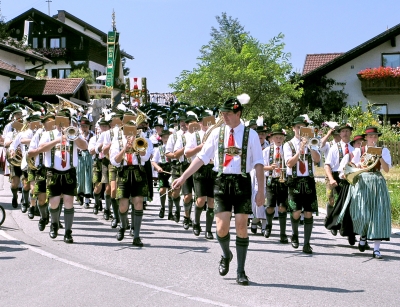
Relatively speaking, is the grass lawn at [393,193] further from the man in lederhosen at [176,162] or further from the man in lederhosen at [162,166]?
the man in lederhosen at [176,162]

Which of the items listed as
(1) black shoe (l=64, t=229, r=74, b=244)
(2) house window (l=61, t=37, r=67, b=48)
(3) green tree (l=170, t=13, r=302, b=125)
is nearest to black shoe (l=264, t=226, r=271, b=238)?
(1) black shoe (l=64, t=229, r=74, b=244)

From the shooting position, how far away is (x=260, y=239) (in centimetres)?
1183

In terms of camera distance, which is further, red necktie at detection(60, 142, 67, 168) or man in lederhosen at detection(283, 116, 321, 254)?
red necktie at detection(60, 142, 67, 168)

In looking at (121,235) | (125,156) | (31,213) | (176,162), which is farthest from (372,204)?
(31,213)

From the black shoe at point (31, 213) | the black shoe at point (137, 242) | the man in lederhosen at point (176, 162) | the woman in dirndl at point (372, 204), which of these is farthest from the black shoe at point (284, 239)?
the black shoe at point (31, 213)

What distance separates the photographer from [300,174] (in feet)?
35.0

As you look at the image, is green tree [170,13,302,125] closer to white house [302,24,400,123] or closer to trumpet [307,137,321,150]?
white house [302,24,400,123]

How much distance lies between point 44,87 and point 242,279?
41.6 meters

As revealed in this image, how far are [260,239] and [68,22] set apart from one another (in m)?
70.3

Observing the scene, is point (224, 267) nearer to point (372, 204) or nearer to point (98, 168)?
point (372, 204)

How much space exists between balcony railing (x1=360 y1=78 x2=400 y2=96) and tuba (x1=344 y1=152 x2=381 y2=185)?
30689mm

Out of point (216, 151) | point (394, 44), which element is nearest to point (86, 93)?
point (394, 44)

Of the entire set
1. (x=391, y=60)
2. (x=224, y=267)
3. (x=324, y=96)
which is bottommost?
(x=224, y=267)

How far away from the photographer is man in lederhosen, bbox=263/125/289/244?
11.6 meters
